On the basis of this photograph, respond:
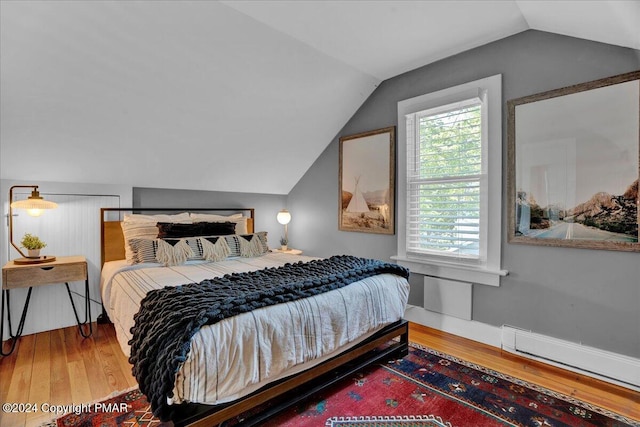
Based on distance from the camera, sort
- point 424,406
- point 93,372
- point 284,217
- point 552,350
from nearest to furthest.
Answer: point 424,406, point 93,372, point 552,350, point 284,217

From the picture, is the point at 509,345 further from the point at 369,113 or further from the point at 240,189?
the point at 240,189

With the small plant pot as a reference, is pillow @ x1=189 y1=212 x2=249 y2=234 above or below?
above

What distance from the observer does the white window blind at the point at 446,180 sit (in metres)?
2.94

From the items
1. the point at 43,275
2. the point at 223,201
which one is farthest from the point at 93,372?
the point at 223,201

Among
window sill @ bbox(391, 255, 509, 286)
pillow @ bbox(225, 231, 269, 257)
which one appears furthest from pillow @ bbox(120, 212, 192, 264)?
window sill @ bbox(391, 255, 509, 286)

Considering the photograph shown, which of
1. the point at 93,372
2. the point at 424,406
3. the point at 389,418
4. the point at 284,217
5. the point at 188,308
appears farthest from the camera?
the point at 284,217

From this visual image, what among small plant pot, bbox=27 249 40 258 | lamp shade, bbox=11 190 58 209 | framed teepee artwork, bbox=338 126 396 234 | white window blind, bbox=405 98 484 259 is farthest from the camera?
framed teepee artwork, bbox=338 126 396 234

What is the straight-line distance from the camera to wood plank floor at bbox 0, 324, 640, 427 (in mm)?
2008

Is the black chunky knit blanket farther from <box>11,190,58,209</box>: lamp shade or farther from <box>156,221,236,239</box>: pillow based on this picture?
<box>11,190,58,209</box>: lamp shade

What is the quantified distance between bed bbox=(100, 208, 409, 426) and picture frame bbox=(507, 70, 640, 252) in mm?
1197

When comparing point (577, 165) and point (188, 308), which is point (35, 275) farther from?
point (577, 165)

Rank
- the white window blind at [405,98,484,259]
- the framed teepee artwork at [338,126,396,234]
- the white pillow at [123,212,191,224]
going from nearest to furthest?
the white window blind at [405,98,484,259] → the white pillow at [123,212,191,224] → the framed teepee artwork at [338,126,396,234]

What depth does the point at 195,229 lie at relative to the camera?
3.41 metres

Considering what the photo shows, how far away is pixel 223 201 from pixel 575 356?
3.84 metres
